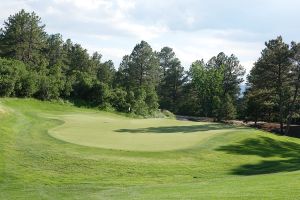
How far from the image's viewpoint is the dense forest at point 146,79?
55844 mm

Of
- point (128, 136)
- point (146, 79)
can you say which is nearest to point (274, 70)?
point (128, 136)

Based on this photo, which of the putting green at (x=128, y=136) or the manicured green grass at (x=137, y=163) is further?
the putting green at (x=128, y=136)

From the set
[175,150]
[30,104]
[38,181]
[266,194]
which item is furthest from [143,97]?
[266,194]

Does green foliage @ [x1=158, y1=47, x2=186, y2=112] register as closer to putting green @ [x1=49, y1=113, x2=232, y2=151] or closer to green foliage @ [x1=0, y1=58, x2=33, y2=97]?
green foliage @ [x1=0, y1=58, x2=33, y2=97]

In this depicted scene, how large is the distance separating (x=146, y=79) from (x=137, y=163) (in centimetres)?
7932

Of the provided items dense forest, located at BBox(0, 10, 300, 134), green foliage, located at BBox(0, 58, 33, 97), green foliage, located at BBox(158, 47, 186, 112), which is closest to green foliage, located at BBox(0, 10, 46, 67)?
dense forest, located at BBox(0, 10, 300, 134)

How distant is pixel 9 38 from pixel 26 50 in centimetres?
566

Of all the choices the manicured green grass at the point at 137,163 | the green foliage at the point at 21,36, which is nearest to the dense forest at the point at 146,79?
the green foliage at the point at 21,36

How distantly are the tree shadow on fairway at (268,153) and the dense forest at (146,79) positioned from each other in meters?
24.8

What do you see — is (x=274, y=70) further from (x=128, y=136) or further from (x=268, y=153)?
(x=128, y=136)

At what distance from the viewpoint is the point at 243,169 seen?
23.2 metres

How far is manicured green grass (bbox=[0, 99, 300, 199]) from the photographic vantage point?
1541 centimetres

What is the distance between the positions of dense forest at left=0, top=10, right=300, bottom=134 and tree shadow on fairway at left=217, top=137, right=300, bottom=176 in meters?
24.8

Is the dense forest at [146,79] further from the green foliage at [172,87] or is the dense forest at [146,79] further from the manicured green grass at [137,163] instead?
the manicured green grass at [137,163]
